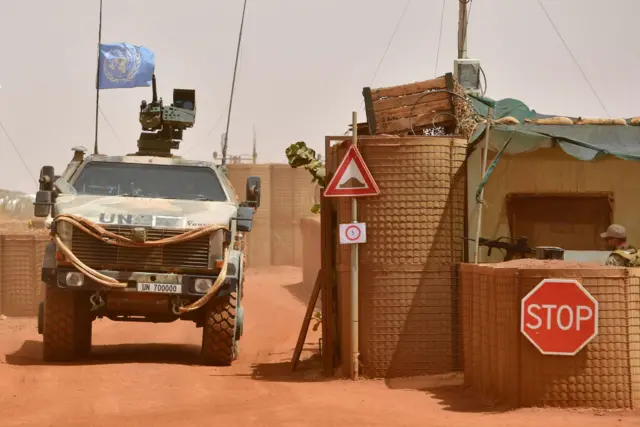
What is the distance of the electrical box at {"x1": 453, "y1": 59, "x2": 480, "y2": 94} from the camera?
1677 cm

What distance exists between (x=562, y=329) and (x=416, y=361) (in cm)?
309

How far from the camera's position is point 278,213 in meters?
43.5

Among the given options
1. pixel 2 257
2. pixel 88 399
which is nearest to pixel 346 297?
pixel 88 399

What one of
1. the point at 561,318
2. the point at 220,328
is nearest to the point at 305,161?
the point at 220,328

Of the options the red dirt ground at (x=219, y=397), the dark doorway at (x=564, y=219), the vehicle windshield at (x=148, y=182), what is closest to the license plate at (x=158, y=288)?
the red dirt ground at (x=219, y=397)

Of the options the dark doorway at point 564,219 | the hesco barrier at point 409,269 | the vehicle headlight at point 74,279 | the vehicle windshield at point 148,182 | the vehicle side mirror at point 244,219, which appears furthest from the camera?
the vehicle windshield at point 148,182

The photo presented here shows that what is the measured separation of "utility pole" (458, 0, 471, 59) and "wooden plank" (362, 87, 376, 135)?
534 inches

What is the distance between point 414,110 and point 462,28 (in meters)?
13.9

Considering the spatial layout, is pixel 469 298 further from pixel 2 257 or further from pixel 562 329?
pixel 2 257

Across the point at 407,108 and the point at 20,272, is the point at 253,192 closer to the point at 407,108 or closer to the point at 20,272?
the point at 407,108

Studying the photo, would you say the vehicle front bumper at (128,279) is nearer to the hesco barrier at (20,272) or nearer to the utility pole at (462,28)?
the hesco barrier at (20,272)

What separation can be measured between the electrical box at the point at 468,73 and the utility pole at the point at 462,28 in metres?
8.95

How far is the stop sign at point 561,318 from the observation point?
29.2 ft

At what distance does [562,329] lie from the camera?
29.3 ft
